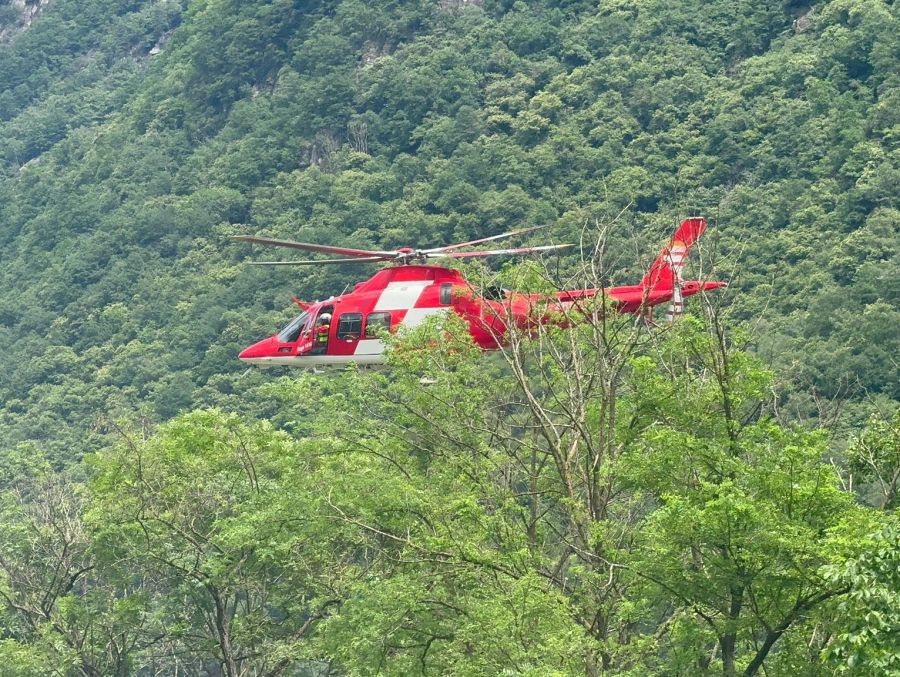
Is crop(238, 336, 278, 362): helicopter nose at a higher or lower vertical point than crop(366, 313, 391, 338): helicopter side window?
lower

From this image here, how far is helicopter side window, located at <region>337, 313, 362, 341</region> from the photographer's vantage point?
32688 millimetres

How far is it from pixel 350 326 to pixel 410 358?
20.6 ft

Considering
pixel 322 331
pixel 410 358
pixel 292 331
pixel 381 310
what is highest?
pixel 410 358

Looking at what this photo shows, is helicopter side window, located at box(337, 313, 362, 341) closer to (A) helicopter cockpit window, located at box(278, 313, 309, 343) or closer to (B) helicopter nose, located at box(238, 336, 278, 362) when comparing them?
(A) helicopter cockpit window, located at box(278, 313, 309, 343)

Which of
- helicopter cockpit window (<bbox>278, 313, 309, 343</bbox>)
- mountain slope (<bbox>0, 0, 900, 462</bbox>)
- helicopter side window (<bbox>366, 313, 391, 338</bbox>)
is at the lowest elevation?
mountain slope (<bbox>0, 0, 900, 462</bbox>)

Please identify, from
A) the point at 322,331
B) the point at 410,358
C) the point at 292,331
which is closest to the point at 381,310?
the point at 322,331

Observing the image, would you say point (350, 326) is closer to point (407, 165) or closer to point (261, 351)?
point (261, 351)

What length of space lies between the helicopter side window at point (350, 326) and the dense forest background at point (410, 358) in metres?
2.23

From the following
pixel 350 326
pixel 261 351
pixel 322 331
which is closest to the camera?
pixel 350 326

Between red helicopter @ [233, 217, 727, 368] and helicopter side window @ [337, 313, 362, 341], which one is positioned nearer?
red helicopter @ [233, 217, 727, 368]

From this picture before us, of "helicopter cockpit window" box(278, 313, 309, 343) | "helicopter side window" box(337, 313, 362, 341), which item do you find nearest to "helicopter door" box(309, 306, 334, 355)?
"helicopter side window" box(337, 313, 362, 341)

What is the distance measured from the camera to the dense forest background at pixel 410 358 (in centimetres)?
2050

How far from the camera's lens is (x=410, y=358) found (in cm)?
2666

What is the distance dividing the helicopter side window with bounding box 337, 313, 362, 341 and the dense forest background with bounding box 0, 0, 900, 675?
7.31ft
